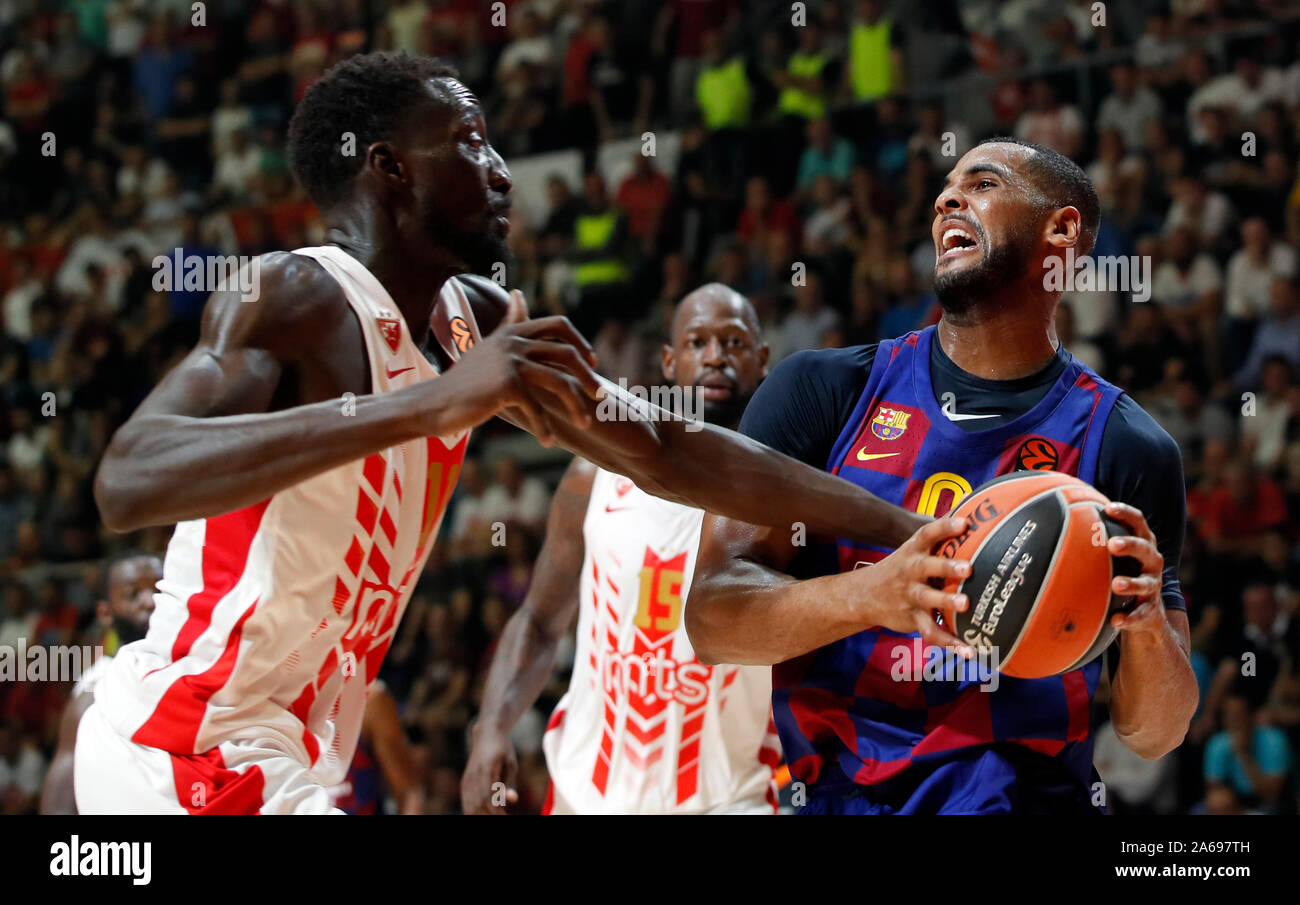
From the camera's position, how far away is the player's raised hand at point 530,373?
9.80 ft

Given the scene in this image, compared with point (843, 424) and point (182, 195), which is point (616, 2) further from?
point (843, 424)

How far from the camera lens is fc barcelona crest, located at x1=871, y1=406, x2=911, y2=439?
362 centimetres

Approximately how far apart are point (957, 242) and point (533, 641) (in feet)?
8.59

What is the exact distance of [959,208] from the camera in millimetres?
3754

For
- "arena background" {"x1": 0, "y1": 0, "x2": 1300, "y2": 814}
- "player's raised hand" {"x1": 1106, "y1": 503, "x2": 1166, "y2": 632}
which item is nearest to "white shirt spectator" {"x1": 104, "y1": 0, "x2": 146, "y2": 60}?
"arena background" {"x1": 0, "y1": 0, "x2": 1300, "y2": 814}

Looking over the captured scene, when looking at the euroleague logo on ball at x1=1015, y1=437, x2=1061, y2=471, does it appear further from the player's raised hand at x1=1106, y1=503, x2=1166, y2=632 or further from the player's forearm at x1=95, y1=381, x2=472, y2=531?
the player's forearm at x1=95, y1=381, x2=472, y2=531

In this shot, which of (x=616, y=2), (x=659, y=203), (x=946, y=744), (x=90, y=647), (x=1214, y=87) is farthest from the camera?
Result: (x=616, y=2)

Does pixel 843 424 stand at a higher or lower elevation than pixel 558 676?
higher

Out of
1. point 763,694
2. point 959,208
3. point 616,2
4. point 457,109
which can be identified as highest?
point 616,2

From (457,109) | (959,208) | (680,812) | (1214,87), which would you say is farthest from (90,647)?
(1214,87)

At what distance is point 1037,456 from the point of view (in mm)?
3518

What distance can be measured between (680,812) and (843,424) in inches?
81.8

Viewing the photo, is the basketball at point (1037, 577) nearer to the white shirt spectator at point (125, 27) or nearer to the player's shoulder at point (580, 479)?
the player's shoulder at point (580, 479)

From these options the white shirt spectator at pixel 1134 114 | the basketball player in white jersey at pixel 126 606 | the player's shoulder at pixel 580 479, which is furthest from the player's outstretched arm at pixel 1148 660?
the white shirt spectator at pixel 1134 114
